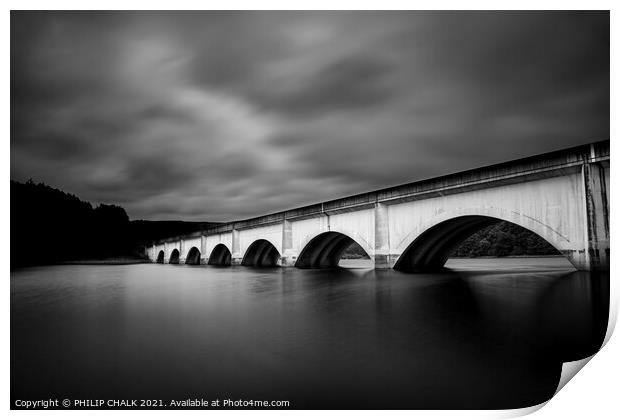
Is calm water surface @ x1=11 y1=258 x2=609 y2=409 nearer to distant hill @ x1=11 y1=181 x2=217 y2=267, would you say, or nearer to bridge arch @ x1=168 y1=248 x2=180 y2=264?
distant hill @ x1=11 y1=181 x2=217 y2=267

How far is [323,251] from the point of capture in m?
19.3

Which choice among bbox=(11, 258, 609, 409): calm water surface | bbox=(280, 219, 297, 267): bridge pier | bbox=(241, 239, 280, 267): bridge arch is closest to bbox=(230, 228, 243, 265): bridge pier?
bbox=(241, 239, 280, 267): bridge arch

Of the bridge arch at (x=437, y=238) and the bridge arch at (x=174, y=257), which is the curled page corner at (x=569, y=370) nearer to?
the bridge arch at (x=437, y=238)

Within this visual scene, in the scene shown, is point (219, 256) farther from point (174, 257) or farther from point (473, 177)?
point (473, 177)

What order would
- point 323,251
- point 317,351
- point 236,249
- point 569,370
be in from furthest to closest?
point 236,249 < point 323,251 < point 317,351 < point 569,370

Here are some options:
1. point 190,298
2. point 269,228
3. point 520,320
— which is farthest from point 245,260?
point 520,320

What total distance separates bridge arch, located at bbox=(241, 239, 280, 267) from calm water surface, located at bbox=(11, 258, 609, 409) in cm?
1740

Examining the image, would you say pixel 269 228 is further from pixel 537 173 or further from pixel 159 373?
pixel 159 373

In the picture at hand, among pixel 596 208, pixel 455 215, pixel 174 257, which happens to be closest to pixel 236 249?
pixel 455 215

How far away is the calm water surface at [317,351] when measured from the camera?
2715 mm

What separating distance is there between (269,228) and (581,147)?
49.2 feet

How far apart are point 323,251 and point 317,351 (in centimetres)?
1578

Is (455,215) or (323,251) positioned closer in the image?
(455,215)

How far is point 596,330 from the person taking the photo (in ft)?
12.5
